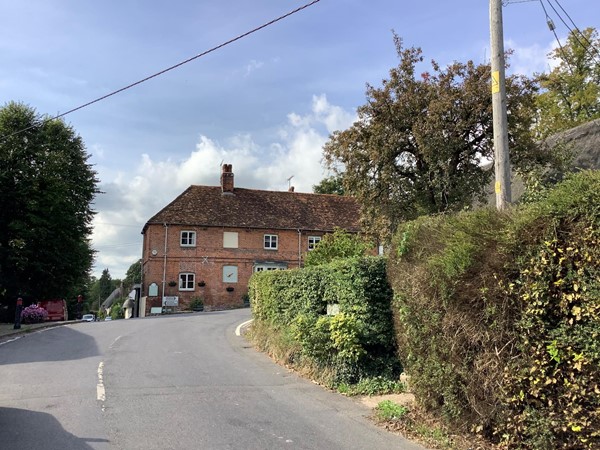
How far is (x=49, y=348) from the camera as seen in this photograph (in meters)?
15.2

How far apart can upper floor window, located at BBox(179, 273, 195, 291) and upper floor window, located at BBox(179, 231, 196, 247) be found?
2.42 metres

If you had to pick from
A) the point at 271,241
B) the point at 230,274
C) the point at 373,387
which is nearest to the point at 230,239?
the point at 230,274

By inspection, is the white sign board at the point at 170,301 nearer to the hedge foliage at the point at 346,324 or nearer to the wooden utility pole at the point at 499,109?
the hedge foliage at the point at 346,324

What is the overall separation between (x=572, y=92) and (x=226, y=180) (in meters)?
27.6

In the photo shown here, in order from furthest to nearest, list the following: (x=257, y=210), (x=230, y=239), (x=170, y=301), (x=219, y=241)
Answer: (x=257, y=210) → (x=230, y=239) → (x=219, y=241) → (x=170, y=301)

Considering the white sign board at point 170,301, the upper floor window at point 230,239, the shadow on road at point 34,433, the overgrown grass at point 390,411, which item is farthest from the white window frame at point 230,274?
the overgrown grass at point 390,411

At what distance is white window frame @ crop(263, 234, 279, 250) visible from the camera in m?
43.3

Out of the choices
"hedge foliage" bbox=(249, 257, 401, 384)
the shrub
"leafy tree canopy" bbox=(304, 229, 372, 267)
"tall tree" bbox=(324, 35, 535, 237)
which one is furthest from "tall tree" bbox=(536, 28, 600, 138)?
the shrub

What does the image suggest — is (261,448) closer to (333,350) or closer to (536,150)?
(333,350)

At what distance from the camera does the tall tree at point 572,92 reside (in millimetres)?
32906

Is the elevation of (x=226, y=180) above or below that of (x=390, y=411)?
above

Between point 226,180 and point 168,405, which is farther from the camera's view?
point 226,180

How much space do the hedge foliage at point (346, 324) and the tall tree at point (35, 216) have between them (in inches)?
1022

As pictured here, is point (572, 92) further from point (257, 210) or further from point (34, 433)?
point (34, 433)
